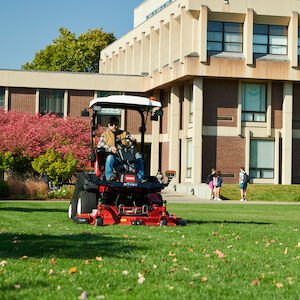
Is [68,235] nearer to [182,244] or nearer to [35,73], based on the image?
[182,244]

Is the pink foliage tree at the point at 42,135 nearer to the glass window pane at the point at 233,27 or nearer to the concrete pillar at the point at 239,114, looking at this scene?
the concrete pillar at the point at 239,114

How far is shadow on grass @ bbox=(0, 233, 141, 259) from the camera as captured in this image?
975 centimetres

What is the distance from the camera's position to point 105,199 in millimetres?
16609

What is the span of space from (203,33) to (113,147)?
35.8 metres

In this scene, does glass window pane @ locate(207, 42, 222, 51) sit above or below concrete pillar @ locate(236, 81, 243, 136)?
above

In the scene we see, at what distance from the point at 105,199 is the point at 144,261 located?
7490 millimetres

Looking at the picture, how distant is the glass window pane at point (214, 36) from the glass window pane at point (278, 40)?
372 cm

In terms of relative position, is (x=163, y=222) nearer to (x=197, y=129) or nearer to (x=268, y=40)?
(x=197, y=129)

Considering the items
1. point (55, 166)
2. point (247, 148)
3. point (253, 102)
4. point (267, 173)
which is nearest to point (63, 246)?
point (55, 166)

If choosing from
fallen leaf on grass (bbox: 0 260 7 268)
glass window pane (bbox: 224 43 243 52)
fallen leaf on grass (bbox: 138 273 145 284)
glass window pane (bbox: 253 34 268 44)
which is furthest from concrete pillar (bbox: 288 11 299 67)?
fallen leaf on grass (bbox: 138 273 145 284)

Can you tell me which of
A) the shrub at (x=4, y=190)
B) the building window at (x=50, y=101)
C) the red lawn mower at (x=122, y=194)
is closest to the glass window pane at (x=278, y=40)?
the building window at (x=50, y=101)

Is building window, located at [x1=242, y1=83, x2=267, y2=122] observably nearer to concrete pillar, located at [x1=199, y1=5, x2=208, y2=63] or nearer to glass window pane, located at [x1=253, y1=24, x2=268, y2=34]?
glass window pane, located at [x1=253, y1=24, x2=268, y2=34]

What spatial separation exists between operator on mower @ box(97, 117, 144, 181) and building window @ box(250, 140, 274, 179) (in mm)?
37136

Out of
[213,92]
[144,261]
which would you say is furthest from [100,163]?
[213,92]
